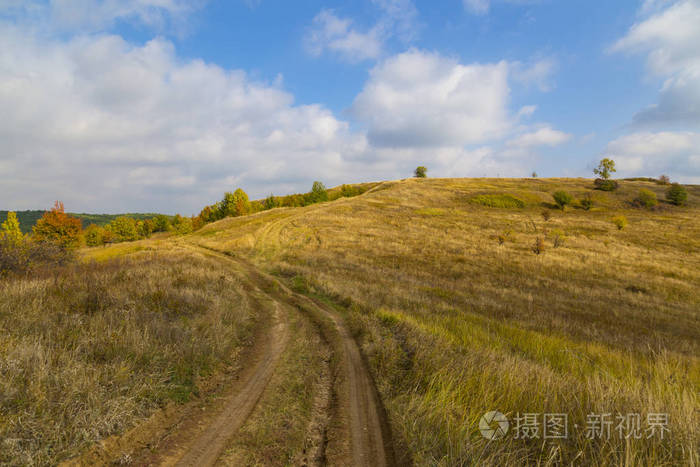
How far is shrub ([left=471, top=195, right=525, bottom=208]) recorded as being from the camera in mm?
61875

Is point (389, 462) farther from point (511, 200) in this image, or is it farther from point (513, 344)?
point (511, 200)

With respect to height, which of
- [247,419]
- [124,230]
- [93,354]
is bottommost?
[247,419]

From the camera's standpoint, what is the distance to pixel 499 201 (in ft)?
206

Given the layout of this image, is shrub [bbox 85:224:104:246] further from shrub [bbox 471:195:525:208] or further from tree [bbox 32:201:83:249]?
shrub [bbox 471:195:525:208]

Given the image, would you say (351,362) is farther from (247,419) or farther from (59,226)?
(59,226)

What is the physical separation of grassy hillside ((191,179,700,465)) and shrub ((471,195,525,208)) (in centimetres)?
1552

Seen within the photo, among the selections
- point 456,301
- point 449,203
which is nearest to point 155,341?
point 456,301

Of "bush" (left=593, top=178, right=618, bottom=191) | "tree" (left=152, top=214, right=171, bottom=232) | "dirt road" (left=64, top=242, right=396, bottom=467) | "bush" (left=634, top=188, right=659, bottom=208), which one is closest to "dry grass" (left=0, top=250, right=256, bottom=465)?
"dirt road" (left=64, top=242, right=396, bottom=467)

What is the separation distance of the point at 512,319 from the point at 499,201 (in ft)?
193

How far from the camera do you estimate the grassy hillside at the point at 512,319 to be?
379 centimetres

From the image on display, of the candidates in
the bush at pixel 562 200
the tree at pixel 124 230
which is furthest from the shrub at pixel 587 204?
Result: the tree at pixel 124 230

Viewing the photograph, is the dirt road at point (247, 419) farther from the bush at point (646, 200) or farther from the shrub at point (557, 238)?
the bush at point (646, 200)

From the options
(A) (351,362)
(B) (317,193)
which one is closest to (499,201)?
(B) (317,193)

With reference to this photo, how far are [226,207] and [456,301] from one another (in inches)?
3295
